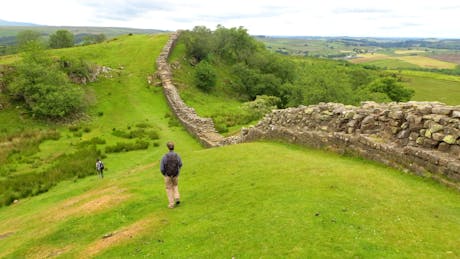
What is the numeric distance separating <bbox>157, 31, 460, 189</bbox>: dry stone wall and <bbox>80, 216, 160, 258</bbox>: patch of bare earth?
1137 centimetres

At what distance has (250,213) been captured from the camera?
13336 millimetres

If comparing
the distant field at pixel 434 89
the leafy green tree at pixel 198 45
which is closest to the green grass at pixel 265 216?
the leafy green tree at pixel 198 45

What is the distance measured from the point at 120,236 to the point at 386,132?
13938 millimetres

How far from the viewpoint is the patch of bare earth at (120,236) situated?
13.1m

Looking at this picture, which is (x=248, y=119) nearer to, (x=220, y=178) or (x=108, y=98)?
(x=108, y=98)

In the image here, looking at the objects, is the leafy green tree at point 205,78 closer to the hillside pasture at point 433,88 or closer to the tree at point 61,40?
the tree at point 61,40

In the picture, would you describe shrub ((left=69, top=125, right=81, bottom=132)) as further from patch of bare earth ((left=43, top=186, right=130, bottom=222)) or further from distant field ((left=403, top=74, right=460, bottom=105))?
distant field ((left=403, top=74, right=460, bottom=105))

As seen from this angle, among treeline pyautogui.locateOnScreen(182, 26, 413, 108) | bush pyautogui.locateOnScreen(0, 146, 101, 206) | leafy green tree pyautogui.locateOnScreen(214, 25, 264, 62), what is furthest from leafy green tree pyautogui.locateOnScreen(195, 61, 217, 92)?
→ bush pyautogui.locateOnScreen(0, 146, 101, 206)

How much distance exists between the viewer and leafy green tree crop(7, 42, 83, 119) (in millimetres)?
43062

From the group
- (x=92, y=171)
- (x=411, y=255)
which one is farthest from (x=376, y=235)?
(x=92, y=171)

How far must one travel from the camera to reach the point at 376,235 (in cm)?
1089

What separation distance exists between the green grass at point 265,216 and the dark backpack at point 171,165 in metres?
1.56

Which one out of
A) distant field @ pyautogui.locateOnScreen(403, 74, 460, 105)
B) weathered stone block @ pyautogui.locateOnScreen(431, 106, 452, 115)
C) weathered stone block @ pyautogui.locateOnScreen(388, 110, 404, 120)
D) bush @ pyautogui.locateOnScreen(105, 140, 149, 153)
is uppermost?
weathered stone block @ pyautogui.locateOnScreen(431, 106, 452, 115)

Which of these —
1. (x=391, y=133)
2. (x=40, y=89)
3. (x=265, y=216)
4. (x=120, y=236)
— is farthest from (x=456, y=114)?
(x=40, y=89)
